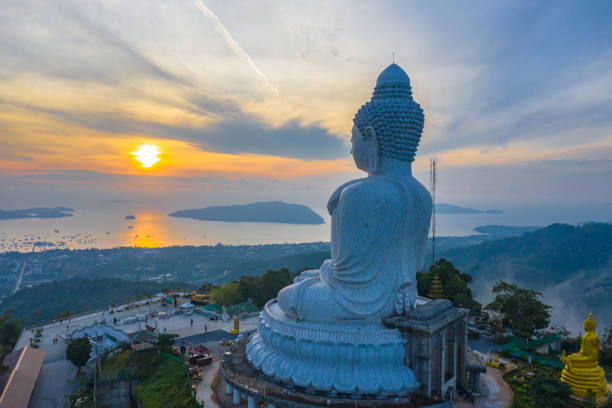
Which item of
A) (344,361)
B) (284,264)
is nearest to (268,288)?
(344,361)

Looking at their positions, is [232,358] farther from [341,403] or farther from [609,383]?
[609,383]

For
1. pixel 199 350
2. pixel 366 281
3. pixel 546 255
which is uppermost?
pixel 366 281

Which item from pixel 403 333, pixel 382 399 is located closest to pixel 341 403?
pixel 382 399

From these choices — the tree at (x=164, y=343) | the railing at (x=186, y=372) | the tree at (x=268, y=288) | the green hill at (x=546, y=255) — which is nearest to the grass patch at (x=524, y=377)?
the railing at (x=186, y=372)

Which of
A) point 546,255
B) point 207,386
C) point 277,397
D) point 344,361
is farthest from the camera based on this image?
point 546,255

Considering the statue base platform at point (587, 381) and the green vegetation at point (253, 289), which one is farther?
the green vegetation at point (253, 289)

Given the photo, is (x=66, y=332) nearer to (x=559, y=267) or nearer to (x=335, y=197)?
(x=335, y=197)

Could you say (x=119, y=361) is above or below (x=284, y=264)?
above

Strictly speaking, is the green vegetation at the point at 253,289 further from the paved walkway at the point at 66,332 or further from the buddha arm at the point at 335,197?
the buddha arm at the point at 335,197

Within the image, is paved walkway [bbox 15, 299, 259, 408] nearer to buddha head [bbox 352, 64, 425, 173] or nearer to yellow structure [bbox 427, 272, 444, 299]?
yellow structure [bbox 427, 272, 444, 299]
